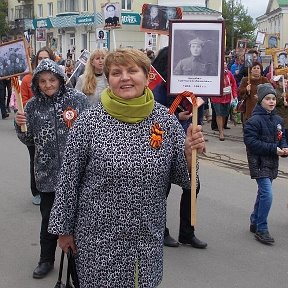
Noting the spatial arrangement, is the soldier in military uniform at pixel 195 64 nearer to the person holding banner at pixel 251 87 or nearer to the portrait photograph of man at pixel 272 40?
the person holding banner at pixel 251 87

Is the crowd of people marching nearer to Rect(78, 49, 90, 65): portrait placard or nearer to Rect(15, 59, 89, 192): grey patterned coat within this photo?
Rect(15, 59, 89, 192): grey patterned coat

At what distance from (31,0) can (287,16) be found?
156 feet

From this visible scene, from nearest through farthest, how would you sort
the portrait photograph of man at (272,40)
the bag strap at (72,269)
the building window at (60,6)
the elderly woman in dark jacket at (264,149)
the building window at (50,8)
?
the bag strap at (72,269) < the elderly woman in dark jacket at (264,149) < the portrait photograph of man at (272,40) < the building window at (60,6) < the building window at (50,8)

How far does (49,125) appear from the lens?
4418mm

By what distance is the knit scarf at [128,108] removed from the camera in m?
2.69

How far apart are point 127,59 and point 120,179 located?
580 millimetres

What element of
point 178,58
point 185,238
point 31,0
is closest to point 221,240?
point 185,238

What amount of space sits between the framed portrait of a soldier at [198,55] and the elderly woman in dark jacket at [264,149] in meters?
1.53

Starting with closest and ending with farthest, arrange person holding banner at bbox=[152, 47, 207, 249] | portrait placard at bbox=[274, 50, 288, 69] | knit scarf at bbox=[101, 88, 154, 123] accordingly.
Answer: knit scarf at bbox=[101, 88, 154, 123]
person holding banner at bbox=[152, 47, 207, 249]
portrait placard at bbox=[274, 50, 288, 69]

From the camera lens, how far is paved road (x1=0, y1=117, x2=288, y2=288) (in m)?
4.70

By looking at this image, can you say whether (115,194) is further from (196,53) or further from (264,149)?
(264,149)

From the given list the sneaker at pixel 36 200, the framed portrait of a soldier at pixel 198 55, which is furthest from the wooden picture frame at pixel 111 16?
the framed portrait of a soldier at pixel 198 55

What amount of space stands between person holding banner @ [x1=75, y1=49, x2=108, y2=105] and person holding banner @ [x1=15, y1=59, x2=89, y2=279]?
157cm

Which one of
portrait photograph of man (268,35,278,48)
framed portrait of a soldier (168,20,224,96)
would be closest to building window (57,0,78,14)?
portrait photograph of man (268,35,278,48)
